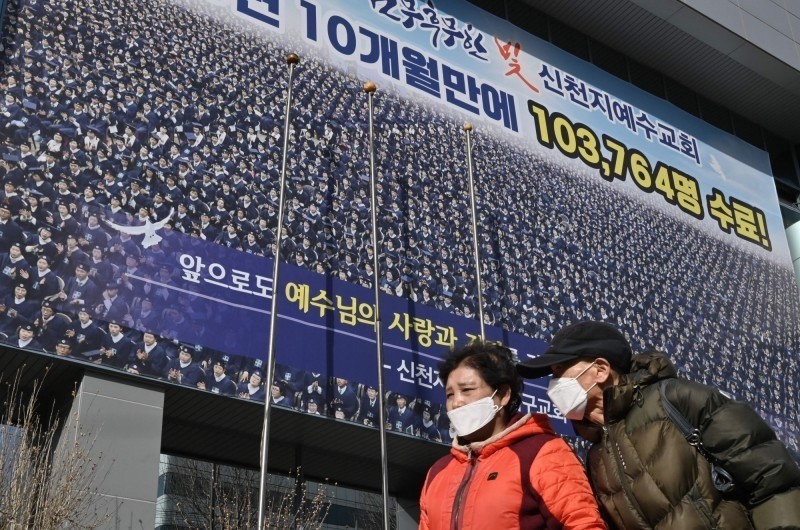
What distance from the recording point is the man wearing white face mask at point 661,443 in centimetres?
233

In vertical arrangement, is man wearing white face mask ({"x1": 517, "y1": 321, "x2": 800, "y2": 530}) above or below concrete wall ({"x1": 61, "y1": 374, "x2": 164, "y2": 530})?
below

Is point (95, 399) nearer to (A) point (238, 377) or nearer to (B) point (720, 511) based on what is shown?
(A) point (238, 377)

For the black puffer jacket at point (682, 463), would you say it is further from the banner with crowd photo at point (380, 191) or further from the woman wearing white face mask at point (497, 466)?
the banner with crowd photo at point (380, 191)

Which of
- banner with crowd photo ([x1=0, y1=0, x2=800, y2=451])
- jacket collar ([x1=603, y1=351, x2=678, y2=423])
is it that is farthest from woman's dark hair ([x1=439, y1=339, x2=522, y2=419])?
banner with crowd photo ([x1=0, y1=0, x2=800, y2=451])

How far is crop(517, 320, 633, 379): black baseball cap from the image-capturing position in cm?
280

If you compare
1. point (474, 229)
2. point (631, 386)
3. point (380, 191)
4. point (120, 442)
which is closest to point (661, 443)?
point (631, 386)

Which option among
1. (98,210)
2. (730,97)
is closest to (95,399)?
(98,210)

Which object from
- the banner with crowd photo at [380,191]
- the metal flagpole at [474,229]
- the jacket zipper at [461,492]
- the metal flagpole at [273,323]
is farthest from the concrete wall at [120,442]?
the jacket zipper at [461,492]

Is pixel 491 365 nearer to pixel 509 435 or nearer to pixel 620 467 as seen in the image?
pixel 509 435

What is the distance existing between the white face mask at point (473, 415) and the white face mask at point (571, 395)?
0.19 metres

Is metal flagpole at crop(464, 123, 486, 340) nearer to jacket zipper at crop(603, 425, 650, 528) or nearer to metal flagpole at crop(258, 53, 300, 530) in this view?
metal flagpole at crop(258, 53, 300, 530)

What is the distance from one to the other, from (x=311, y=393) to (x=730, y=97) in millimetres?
10015

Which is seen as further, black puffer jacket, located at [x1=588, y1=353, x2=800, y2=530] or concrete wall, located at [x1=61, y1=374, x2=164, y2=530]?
concrete wall, located at [x1=61, y1=374, x2=164, y2=530]

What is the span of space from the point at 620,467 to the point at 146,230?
5.60m
